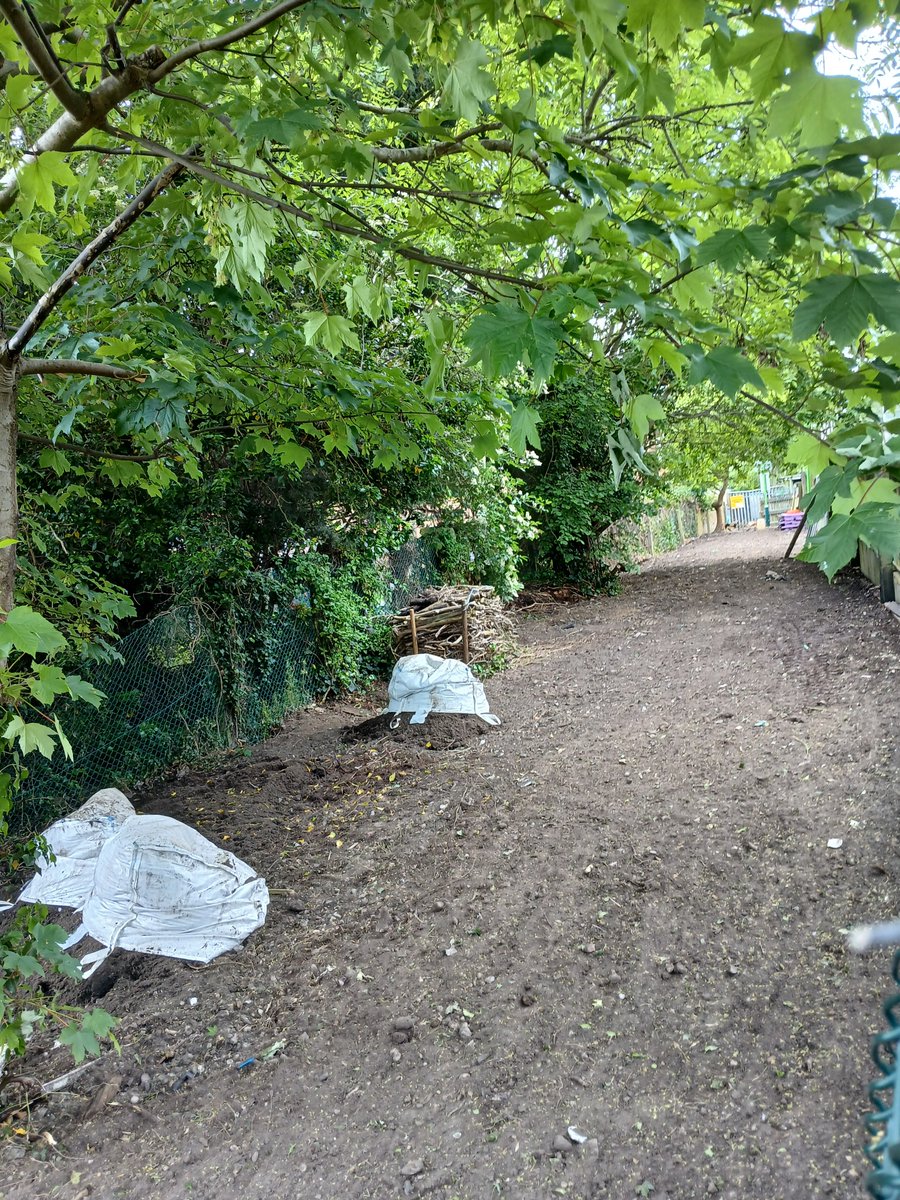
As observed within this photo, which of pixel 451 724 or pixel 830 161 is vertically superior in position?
pixel 830 161

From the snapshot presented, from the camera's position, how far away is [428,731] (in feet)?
21.6

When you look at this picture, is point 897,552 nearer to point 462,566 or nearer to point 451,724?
point 451,724

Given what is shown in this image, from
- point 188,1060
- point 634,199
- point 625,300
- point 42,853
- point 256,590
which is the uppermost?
point 634,199

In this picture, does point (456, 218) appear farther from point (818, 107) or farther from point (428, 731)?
point (428, 731)

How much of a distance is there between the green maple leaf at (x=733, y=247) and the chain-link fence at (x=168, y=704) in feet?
16.4

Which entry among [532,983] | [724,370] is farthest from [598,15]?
[532,983]

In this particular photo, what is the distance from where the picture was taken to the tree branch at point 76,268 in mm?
2457

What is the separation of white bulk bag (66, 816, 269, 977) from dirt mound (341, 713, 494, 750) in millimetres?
2574

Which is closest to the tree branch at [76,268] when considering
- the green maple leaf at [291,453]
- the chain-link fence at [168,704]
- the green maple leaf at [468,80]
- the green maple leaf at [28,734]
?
the green maple leaf at [468,80]

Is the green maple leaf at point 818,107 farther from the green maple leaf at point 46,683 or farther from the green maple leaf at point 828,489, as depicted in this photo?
the green maple leaf at point 46,683

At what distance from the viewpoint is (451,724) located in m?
6.70

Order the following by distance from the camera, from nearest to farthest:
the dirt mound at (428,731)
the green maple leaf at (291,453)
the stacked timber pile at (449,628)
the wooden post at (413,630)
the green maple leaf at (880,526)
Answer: the green maple leaf at (880,526)
the green maple leaf at (291,453)
the dirt mound at (428,731)
the wooden post at (413,630)
the stacked timber pile at (449,628)

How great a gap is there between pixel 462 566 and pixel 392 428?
7084 millimetres

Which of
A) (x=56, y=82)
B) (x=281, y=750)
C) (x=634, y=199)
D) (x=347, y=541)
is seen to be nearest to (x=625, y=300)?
(x=634, y=199)
